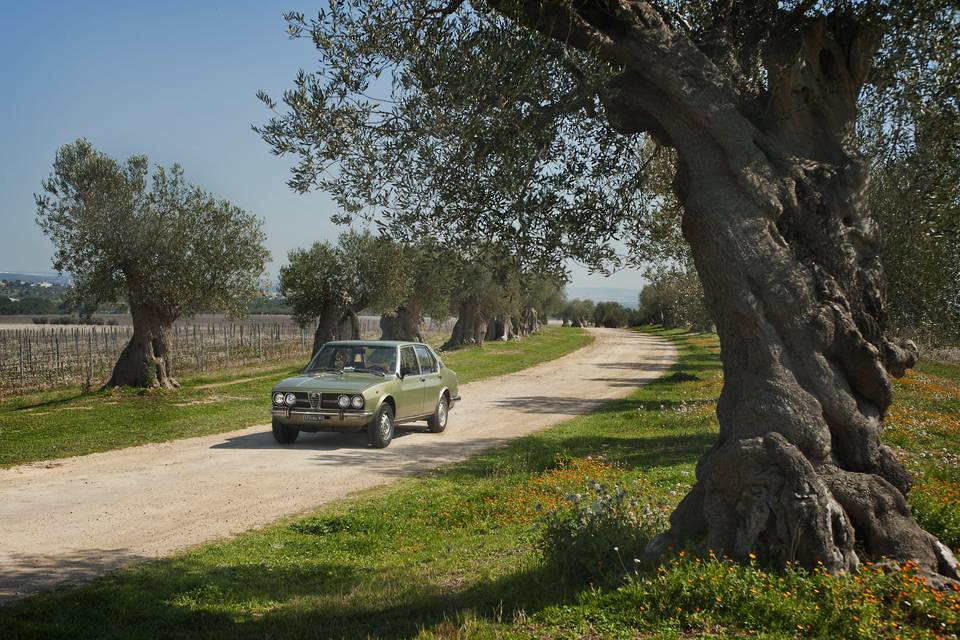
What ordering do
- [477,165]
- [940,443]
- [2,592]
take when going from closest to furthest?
[2,592]
[477,165]
[940,443]

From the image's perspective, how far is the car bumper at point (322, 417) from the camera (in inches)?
533

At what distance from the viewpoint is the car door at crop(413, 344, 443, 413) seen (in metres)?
15.9

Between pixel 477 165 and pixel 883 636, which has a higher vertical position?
pixel 477 165

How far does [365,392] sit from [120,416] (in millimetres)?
7421

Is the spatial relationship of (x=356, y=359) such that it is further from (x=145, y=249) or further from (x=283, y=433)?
(x=145, y=249)

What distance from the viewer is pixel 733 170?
6402mm

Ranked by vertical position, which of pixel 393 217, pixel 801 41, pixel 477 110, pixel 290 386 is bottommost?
pixel 290 386

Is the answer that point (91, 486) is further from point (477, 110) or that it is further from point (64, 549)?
point (477, 110)

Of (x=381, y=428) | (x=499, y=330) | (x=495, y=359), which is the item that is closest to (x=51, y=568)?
(x=381, y=428)

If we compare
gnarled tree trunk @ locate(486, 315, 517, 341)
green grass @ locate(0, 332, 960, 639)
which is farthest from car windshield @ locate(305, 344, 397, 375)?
gnarled tree trunk @ locate(486, 315, 517, 341)

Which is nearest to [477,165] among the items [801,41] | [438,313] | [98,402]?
[801,41]

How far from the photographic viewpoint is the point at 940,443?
13305 mm

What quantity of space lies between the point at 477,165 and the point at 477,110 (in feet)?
1.80

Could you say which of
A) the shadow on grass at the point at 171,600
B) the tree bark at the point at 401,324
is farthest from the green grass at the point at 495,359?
the shadow on grass at the point at 171,600
